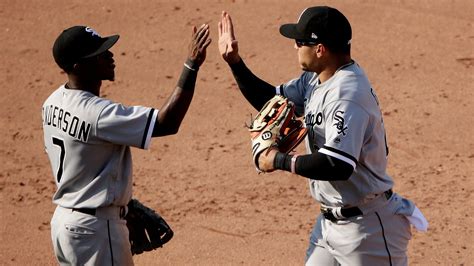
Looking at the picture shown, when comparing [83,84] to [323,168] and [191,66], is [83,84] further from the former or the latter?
[323,168]

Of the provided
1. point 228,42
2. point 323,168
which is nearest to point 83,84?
point 228,42

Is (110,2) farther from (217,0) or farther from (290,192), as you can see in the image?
(290,192)

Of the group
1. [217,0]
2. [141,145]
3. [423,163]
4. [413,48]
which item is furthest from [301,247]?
[217,0]

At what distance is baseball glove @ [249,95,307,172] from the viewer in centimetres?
557

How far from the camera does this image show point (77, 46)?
18.5 feet

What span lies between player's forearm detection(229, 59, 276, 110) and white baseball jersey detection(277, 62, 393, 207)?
535 millimetres

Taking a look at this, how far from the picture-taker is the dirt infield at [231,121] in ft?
27.2

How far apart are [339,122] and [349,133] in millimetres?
80

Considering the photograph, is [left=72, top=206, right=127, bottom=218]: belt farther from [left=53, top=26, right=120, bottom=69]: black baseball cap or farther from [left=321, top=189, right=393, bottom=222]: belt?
[left=321, top=189, right=393, bottom=222]: belt

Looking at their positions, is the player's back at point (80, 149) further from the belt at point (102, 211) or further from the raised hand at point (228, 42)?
the raised hand at point (228, 42)

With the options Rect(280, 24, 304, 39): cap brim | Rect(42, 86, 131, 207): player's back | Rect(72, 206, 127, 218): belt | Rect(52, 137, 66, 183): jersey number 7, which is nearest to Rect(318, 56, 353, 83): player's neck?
Rect(280, 24, 304, 39): cap brim

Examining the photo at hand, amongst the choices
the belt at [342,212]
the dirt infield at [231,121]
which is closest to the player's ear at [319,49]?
the belt at [342,212]

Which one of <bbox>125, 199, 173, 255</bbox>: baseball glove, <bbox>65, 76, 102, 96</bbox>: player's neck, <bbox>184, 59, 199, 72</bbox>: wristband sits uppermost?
<bbox>184, 59, 199, 72</bbox>: wristband

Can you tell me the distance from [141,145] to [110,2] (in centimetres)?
768
